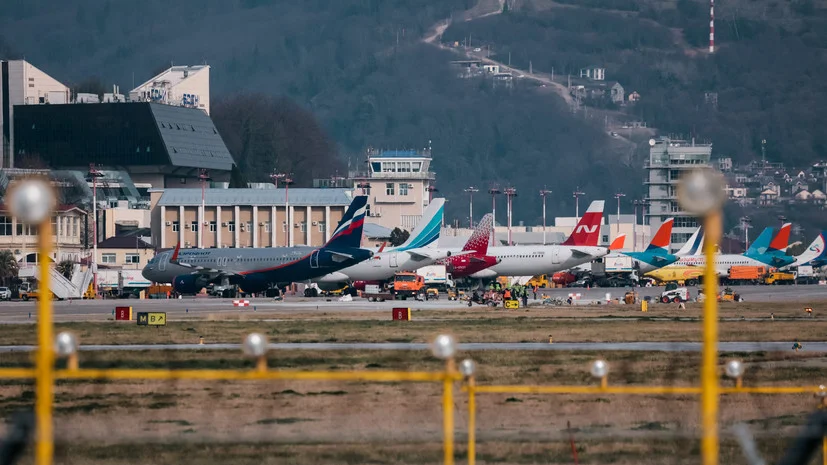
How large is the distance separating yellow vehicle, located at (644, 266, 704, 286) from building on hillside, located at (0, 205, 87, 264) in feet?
202

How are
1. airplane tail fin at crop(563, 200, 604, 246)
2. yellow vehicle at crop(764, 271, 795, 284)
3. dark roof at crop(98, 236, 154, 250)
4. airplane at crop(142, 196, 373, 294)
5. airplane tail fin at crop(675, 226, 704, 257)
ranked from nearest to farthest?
airplane at crop(142, 196, 373, 294)
airplane tail fin at crop(563, 200, 604, 246)
yellow vehicle at crop(764, 271, 795, 284)
dark roof at crop(98, 236, 154, 250)
airplane tail fin at crop(675, 226, 704, 257)

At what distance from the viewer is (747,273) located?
6107 inches

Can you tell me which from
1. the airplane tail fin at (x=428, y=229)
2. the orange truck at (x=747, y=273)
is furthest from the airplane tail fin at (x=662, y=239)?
the airplane tail fin at (x=428, y=229)

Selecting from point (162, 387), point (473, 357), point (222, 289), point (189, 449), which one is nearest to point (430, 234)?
point (222, 289)

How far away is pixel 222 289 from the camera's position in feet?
365

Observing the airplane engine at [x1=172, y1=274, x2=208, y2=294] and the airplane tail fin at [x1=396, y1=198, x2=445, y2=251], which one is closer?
the airplane engine at [x1=172, y1=274, x2=208, y2=294]

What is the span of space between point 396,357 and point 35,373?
92.2ft

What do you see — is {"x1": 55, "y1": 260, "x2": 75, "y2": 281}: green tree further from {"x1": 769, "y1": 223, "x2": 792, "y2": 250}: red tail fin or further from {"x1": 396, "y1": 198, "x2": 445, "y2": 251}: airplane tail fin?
{"x1": 769, "y1": 223, "x2": 792, "y2": 250}: red tail fin

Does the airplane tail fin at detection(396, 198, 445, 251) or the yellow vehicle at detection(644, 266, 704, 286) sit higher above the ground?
the airplane tail fin at detection(396, 198, 445, 251)

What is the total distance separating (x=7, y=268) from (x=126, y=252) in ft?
117

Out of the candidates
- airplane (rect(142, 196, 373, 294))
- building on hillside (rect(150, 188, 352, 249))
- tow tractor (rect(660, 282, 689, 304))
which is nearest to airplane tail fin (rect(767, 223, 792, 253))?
building on hillside (rect(150, 188, 352, 249))

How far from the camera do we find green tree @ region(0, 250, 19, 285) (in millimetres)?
122875

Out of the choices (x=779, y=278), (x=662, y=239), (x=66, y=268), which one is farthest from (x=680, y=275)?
(x=66, y=268)

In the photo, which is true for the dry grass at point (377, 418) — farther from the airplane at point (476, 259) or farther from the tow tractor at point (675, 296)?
the airplane at point (476, 259)
